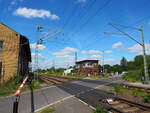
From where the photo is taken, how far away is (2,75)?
20.6 meters

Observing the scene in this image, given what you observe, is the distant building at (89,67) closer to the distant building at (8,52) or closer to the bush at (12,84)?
the distant building at (8,52)

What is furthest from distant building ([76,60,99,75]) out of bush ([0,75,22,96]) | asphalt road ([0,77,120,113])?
asphalt road ([0,77,120,113])

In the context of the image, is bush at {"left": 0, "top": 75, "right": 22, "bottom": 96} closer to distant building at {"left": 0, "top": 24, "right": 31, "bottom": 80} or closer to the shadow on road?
distant building at {"left": 0, "top": 24, "right": 31, "bottom": 80}

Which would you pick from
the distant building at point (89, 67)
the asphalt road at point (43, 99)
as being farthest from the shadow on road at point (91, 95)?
the distant building at point (89, 67)

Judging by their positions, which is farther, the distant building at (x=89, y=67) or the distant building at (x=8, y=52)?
the distant building at (x=89, y=67)

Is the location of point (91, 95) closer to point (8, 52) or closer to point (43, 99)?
point (43, 99)

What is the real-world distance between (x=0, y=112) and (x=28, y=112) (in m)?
Answer: 1.57

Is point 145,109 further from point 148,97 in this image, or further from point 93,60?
point 93,60

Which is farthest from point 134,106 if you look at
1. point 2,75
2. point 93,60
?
point 93,60

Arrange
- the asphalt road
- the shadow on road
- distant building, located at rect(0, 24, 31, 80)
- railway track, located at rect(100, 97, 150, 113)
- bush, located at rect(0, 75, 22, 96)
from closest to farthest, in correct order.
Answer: railway track, located at rect(100, 97, 150, 113) < the asphalt road < the shadow on road < bush, located at rect(0, 75, 22, 96) < distant building, located at rect(0, 24, 31, 80)

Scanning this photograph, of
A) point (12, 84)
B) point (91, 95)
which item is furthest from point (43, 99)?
point (12, 84)

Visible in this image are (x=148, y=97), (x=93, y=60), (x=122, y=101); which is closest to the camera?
(x=148, y=97)

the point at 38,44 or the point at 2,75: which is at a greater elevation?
the point at 38,44

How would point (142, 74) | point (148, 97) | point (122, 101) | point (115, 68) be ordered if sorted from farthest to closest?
point (115, 68)
point (142, 74)
point (122, 101)
point (148, 97)
